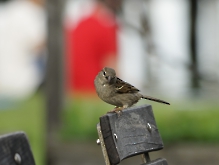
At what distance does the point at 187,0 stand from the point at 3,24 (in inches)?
96.7

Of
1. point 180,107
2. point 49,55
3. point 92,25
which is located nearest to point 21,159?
point 180,107

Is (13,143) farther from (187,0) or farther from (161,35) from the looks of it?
(161,35)

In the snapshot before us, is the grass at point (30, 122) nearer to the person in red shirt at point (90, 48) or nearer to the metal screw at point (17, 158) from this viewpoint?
the person in red shirt at point (90, 48)

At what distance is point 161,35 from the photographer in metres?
11.6

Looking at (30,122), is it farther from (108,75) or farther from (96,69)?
(108,75)

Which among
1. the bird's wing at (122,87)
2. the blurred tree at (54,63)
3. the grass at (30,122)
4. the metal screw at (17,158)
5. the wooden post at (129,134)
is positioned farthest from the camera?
the grass at (30,122)

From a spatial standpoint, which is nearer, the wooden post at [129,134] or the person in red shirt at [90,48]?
the wooden post at [129,134]

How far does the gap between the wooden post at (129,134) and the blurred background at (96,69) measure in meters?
2.33

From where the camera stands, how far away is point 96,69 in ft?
30.2

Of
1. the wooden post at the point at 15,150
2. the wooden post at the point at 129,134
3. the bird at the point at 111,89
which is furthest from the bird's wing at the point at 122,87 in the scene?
the wooden post at the point at 15,150

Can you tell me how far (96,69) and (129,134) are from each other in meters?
5.91

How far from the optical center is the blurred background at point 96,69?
622 centimetres

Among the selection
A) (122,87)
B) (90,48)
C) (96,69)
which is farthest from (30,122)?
(122,87)

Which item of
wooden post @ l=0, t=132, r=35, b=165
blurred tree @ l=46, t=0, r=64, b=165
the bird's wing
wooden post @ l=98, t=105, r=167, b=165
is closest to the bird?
the bird's wing
